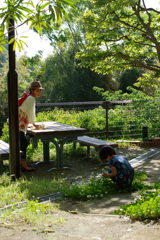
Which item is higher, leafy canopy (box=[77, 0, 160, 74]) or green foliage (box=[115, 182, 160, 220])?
leafy canopy (box=[77, 0, 160, 74])

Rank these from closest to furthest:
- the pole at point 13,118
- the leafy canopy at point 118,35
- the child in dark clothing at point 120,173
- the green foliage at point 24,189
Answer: the green foliage at point 24,189
the child in dark clothing at point 120,173
the pole at point 13,118
the leafy canopy at point 118,35

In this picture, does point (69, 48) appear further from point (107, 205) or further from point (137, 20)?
point (107, 205)

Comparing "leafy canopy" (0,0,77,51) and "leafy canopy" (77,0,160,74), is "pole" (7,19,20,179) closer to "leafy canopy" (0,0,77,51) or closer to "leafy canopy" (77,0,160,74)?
"leafy canopy" (0,0,77,51)

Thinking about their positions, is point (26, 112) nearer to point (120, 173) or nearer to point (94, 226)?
point (120, 173)

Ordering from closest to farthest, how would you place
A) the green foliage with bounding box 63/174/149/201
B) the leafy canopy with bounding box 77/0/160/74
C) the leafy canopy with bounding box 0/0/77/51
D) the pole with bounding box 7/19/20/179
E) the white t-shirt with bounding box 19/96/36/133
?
1. the leafy canopy with bounding box 0/0/77/51
2. the green foliage with bounding box 63/174/149/201
3. the pole with bounding box 7/19/20/179
4. the white t-shirt with bounding box 19/96/36/133
5. the leafy canopy with bounding box 77/0/160/74

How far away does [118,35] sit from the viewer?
12.9 metres

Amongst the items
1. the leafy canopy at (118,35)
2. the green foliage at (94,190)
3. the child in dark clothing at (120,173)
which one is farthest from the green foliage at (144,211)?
the leafy canopy at (118,35)

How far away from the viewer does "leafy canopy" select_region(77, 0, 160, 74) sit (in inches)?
494

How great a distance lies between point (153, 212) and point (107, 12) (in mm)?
9607

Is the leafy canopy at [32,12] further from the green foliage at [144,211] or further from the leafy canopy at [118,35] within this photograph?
the leafy canopy at [118,35]

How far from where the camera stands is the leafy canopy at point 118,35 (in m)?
12.6

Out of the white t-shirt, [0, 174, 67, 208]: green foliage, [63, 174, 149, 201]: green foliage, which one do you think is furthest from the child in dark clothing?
the white t-shirt

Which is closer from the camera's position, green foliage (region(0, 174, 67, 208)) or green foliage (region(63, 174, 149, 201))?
green foliage (region(0, 174, 67, 208))

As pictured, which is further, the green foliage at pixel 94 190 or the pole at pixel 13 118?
the pole at pixel 13 118
